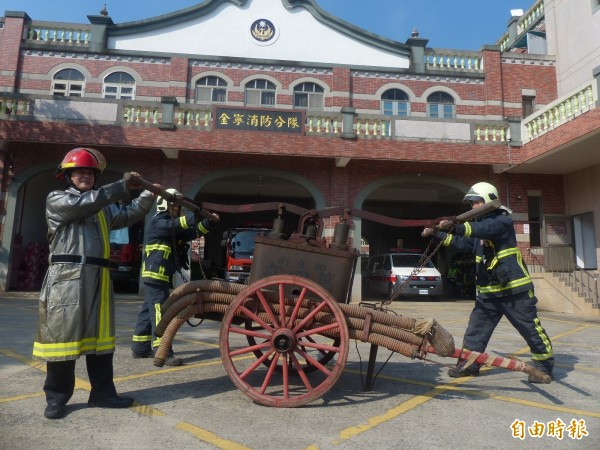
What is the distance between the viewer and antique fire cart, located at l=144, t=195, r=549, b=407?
127 inches

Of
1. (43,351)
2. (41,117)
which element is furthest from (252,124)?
(43,351)

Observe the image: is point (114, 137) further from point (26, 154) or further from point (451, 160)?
point (451, 160)

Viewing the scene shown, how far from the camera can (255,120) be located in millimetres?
12680

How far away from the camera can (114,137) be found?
40.3 ft

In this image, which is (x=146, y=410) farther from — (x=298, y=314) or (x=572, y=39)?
(x=572, y=39)

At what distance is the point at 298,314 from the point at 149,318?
2293 mm

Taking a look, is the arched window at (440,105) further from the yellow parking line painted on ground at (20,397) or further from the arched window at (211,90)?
the yellow parking line painted on ground at (20,397)

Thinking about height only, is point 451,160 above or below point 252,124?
below

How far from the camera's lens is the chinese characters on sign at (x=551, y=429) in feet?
9.31

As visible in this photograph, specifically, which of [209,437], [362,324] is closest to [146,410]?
[209,437]

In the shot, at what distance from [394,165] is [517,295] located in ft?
33.8

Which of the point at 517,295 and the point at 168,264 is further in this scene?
the point at 168,264

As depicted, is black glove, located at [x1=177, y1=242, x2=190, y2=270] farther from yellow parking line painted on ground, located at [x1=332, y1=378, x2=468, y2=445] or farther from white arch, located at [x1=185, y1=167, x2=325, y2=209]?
white arch, located at [x1=185, y1=167, x2=325, y2=209]

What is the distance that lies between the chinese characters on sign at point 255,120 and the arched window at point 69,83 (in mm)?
5797
